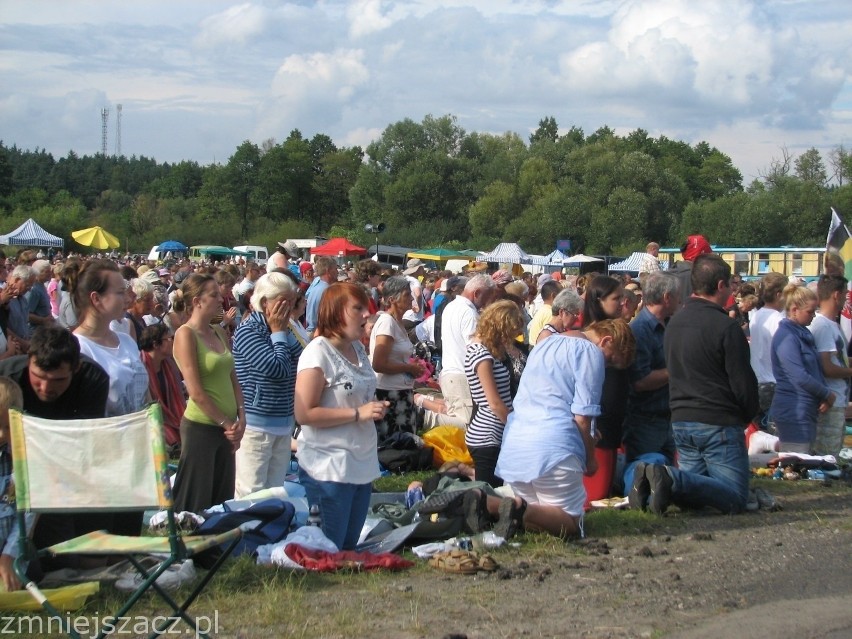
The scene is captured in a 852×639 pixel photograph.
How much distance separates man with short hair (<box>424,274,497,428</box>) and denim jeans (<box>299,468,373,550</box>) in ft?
9.26

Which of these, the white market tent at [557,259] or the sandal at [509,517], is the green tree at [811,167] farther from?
the sandal at [509,517]

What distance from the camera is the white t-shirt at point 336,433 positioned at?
5.32 m

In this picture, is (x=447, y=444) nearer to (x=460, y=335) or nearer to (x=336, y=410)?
(x=460, y=335)

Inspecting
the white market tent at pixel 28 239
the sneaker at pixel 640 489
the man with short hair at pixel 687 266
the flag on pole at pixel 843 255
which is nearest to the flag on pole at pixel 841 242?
the flag on pole at pixel 843 255

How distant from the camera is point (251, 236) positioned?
8831 centimetres

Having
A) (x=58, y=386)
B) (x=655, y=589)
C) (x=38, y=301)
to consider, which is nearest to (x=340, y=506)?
(x=58, y=386)

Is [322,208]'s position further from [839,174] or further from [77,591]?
[77,591]

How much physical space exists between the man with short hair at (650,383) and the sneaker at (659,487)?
56 centimetres

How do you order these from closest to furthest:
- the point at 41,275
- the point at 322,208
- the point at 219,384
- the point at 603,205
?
the point at 219,384 < the point at 41,275 < the point at 603,205 < the point at 322,208

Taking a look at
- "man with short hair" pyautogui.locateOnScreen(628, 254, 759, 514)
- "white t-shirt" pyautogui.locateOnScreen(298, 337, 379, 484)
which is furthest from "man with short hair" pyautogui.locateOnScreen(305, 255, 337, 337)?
"white t-shirt" pyautogui.locateOnScreen(298, 337, 379, 484)

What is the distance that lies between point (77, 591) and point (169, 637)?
1.97 ft

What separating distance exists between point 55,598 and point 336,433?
168cm

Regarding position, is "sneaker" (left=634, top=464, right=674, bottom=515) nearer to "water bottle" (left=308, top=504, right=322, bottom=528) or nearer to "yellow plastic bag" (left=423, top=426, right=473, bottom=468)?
"yellow plastic bag" (left=423, top=426, right=473, bottom=468)

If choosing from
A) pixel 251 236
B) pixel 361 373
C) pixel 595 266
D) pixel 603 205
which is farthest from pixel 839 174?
pixel 361 373
